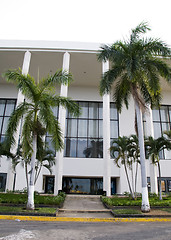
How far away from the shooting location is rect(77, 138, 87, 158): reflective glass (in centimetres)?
2304

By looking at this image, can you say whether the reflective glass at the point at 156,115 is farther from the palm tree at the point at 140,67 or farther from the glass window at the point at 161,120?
the palm tree at the point at 140,67

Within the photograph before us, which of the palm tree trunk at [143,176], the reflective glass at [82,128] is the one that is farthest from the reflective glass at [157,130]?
the palm tree trunk at [143,176]

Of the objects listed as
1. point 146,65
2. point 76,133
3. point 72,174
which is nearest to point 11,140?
point 146,65

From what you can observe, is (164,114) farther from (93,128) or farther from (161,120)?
(93,128)

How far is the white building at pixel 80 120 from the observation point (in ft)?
64.3

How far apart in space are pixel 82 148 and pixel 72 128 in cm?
294

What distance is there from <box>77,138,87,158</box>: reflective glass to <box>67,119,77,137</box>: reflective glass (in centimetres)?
112

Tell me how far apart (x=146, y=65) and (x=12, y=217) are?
10.5m

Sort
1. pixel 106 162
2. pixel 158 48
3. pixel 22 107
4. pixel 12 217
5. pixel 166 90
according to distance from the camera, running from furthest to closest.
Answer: pixel 166 90 → pixel 106 162 → pixel 158 48 → pixel 22 107 → pixel 12 217

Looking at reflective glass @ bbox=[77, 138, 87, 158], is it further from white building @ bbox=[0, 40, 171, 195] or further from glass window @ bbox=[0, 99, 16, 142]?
glass window @ bbox=[0, 99, 16, 142]

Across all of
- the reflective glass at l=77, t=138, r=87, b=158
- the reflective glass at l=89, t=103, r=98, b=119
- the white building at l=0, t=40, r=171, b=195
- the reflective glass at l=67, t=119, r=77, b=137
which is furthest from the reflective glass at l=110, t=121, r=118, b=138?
the reflective glass at l=67, t=119, r=77, b=137

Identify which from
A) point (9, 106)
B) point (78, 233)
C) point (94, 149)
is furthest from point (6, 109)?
point (78, 233)

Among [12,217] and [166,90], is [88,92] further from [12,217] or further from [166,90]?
[12,217]

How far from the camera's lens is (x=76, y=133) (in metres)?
24.4
